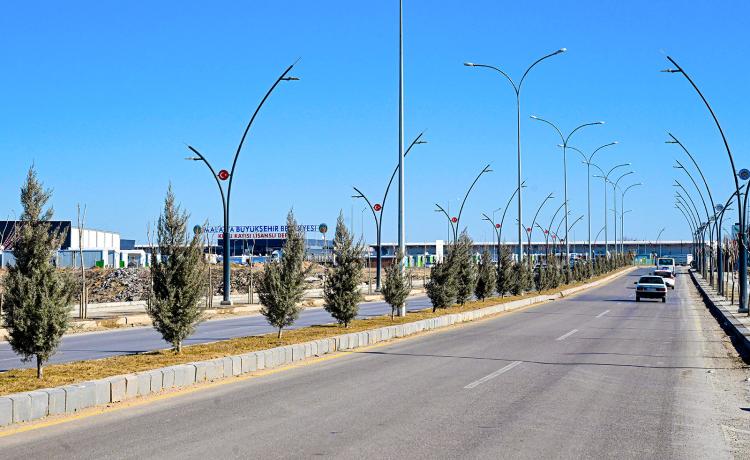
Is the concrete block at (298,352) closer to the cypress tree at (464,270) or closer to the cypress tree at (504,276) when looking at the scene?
the cypress tree at (464,270)

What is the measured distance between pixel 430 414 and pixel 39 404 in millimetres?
4798

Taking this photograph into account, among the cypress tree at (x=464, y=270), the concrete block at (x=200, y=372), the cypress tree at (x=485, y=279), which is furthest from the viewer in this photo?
the cypress tree at (x=485, y=279)

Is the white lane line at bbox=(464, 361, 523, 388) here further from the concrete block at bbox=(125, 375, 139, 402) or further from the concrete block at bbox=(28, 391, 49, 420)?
the concrete block at bbox=(28, 391, 49, 420)

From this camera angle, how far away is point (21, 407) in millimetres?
8297

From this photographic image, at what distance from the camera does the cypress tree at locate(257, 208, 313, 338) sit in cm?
1574

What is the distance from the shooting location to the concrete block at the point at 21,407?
8.24m

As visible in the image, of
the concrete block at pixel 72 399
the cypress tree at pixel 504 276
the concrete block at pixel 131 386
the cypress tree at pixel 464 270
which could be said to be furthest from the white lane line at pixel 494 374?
the cypress tree at pixel 504 276

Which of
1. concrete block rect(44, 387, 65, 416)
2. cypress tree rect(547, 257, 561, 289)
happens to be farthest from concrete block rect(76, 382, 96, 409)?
cypress tree rect(547, 257, 561, 289)

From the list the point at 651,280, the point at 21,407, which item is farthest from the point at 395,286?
the point at 651,280

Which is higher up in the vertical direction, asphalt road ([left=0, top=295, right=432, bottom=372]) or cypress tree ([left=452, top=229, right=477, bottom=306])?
cypress tree ([left=452, top=229, right=477, bottom=306])

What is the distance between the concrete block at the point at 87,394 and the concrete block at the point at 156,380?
1087 millimetres

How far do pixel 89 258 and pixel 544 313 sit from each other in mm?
71626

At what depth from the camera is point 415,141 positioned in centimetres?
3359

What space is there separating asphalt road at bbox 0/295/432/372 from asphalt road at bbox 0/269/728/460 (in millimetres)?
5355
